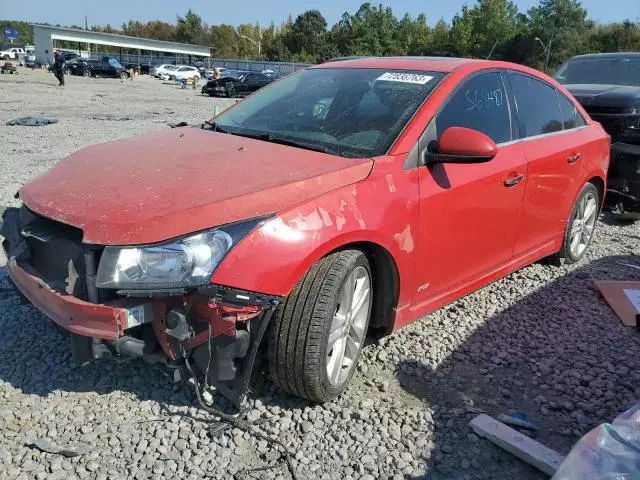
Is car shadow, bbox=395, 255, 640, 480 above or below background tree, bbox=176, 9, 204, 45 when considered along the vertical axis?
below

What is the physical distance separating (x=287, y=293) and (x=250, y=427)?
70 cm

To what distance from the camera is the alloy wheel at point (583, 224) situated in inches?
196

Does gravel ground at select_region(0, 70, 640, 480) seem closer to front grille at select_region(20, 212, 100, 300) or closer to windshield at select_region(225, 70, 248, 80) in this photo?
front grille at select_region(20, 212, 100, 300)

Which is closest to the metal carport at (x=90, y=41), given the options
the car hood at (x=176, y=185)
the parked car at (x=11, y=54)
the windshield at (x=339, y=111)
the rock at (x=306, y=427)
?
the parked car at (x=11, y=54)

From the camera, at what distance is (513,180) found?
12.3 ft

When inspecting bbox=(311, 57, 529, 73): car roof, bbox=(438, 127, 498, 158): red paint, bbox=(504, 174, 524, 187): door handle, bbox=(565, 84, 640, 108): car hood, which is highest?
bbox=(311, 57, 529, 73): car roof

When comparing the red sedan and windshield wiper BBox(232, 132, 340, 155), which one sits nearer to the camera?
the red sedan

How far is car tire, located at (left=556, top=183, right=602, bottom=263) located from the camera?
4.86 meters

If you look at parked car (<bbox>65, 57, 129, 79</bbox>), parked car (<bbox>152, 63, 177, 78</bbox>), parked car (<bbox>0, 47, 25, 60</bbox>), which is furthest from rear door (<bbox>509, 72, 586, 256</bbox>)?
parked car (<bbox>0, 47, 25, 60</bbox>)

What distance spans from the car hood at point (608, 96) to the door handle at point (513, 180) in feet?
14.5

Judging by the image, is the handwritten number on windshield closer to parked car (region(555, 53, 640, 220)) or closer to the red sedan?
the red sedan

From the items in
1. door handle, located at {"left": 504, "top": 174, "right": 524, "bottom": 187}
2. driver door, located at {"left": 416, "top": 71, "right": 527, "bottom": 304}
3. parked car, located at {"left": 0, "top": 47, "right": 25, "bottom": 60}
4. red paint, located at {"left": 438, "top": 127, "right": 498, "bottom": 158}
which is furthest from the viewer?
parked car, located at {"left": 0, "top": 47, "right": 25, "bottom": 60}

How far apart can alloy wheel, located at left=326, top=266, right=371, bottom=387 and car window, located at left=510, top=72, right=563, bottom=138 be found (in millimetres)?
1806

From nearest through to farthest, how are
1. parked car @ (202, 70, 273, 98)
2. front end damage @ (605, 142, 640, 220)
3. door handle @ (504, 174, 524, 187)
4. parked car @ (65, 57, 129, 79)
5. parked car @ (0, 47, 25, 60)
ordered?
door handle @ (504, 174, 524, 187) < front end damage @ (605, 142, 640, 220) < parked car @ (202, 70, 273, 98) < parked car @ (65, 57, 129, 79) < parked car @ (0, 47, 25, 60)
